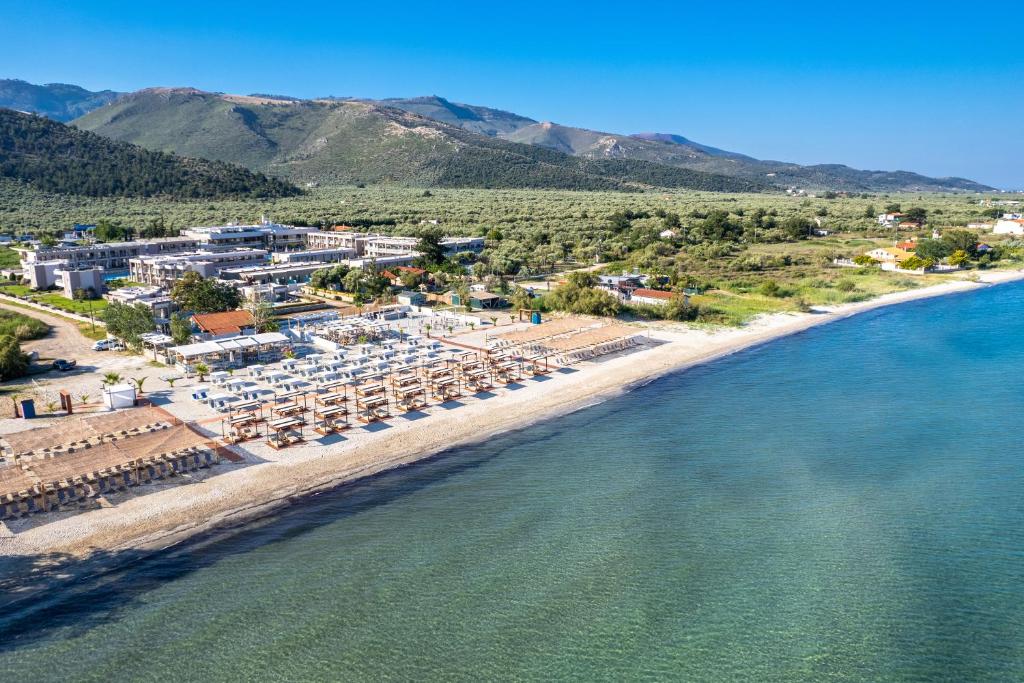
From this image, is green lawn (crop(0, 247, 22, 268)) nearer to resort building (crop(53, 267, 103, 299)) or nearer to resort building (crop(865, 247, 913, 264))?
resort building (crop(53, 267, 103, 299))

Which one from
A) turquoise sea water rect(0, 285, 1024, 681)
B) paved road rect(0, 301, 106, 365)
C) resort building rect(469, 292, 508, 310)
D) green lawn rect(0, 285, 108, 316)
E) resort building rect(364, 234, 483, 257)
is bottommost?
turquoise sea water rect(0, 285, 1024, 681)

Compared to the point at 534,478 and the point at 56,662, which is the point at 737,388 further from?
the point at 56,662

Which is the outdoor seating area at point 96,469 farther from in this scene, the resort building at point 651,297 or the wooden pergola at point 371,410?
the resort building at point 651,297

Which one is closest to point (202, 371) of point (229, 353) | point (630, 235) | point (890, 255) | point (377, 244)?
point (229, 353)

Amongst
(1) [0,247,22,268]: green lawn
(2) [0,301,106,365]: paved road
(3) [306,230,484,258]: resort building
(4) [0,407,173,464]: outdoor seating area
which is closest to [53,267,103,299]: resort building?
(2) [0,301,106,365]: paved road

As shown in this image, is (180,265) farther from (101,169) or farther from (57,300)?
(101,169)

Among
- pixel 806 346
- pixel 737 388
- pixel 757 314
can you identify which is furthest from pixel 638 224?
pixel 737 388
